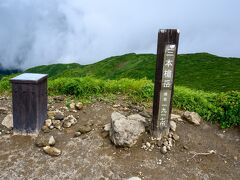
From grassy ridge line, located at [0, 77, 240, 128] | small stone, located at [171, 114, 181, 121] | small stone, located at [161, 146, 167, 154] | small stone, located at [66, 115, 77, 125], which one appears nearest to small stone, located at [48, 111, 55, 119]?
small stone, located at [66, 115, 77, 125]

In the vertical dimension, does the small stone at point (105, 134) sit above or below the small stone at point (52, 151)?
above

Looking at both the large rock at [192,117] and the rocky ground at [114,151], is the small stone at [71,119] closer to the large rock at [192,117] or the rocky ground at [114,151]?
the rocky ground at [114,151]

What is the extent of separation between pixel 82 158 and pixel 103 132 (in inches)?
42.9

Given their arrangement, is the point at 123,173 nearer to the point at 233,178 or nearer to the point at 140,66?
the point at 233,178

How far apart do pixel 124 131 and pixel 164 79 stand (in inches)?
61.5

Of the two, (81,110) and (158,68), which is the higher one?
(158,68)

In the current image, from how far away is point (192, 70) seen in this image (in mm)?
35250

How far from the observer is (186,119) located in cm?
857

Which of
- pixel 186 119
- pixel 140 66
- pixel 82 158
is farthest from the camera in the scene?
pixel 140 66

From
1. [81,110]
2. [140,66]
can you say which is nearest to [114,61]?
[140,66]

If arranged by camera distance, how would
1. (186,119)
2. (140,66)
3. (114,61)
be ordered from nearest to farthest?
(186,119) < (140,66) < (114,61)

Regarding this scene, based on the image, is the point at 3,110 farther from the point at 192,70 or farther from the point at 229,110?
the point at 192,70

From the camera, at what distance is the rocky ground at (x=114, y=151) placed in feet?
21.2

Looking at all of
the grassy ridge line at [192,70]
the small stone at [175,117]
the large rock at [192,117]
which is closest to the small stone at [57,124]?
the small stone at [175,117]
